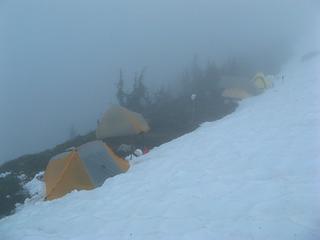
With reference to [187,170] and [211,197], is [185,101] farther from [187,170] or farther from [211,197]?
[211,197]

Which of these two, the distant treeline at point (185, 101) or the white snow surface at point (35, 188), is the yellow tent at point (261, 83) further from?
the white snow surface at point (35, 188)

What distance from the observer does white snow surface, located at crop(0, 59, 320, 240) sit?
35.5 ft

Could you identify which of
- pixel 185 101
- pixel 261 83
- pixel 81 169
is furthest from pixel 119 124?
pixel 261 83

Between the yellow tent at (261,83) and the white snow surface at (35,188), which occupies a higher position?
the yellow tent at (261,83)

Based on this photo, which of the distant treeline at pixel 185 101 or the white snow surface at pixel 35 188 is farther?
the distant treeline at pixel 185 101

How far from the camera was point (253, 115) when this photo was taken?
76.8 ft

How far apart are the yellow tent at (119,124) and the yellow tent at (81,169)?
283 inches

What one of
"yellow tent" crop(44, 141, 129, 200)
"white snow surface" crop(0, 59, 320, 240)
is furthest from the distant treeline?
"yellow tent" crop(44, 141, 129, 200)

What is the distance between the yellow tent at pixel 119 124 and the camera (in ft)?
85.5

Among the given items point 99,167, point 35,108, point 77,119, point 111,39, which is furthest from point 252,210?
point 111,39

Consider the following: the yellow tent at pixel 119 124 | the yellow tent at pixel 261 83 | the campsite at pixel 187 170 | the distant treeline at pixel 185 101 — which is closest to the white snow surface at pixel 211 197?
the campsite at pixel 187 170

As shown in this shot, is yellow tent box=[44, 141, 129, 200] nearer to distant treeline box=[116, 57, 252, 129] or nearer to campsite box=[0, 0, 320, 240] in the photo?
campsite box=[0, 0, 320, 240]

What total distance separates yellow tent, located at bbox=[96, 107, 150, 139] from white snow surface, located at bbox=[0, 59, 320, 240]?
600cm

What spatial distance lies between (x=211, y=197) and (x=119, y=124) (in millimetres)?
13838
